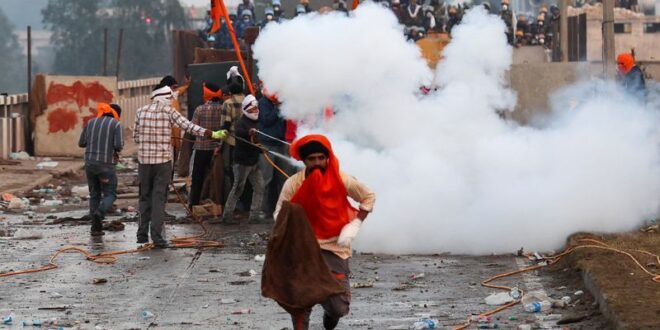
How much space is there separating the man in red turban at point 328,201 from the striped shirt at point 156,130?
5871 millimetres

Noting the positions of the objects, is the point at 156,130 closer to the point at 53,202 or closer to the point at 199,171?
the point at 199,171

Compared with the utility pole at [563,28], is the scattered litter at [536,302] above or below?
below

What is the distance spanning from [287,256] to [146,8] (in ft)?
234

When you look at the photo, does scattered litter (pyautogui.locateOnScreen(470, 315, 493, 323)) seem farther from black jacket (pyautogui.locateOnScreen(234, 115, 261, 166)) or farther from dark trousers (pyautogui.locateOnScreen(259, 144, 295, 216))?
dark trousers (pyautogui.locateOnScreen(259, 144, 295, 216))

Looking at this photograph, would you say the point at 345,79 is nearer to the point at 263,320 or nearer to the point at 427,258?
the point at 427,258

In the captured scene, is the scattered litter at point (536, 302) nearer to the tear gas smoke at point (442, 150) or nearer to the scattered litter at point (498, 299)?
the scattered litter at point (498, 299)

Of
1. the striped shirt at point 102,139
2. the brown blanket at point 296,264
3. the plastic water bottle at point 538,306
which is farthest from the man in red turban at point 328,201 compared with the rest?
the striped shirt at point 102,139

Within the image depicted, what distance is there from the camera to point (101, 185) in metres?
16.4

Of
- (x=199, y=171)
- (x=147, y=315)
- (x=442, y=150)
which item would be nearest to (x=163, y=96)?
(x=442, y=150)

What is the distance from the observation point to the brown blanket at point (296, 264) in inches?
333

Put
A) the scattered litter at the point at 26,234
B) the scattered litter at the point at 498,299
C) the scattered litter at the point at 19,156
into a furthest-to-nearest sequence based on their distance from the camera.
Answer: the scattered litter at the point at 19,156 → the scattered litter at the point at 26,234 → the scattered litter at the point at 498,299

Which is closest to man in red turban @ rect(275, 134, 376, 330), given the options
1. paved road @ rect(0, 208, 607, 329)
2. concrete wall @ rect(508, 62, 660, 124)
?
paved road @ rect(0, 208, 607, 329)

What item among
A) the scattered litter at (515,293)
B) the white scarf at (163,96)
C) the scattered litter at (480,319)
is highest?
the white scarf at (163,96)

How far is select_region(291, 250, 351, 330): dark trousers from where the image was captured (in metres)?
8.69
